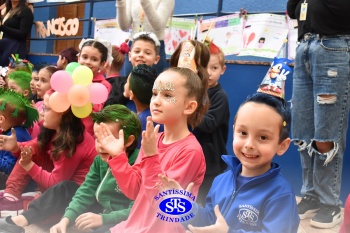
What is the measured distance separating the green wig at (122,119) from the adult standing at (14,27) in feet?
10.3

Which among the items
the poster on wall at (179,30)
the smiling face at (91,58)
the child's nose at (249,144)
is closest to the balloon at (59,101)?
the smiling face at (91,58)

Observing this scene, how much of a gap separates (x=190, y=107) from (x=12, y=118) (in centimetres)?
116

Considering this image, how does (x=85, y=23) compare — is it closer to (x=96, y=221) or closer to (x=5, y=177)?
(x=5, y=177)

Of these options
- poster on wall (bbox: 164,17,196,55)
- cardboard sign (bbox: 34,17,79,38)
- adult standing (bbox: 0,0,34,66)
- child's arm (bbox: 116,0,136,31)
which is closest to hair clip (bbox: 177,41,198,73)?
child's arm (bbox: 116,0,136,31)

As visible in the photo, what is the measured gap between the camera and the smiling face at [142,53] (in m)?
2.38

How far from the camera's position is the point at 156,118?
1421 mm

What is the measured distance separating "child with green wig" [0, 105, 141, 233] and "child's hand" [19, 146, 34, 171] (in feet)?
0.62

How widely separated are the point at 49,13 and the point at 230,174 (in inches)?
186

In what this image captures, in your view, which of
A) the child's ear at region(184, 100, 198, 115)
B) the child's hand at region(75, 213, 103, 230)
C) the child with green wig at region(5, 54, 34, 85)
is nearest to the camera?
the child's ear at region(184, 100, 198, 115)

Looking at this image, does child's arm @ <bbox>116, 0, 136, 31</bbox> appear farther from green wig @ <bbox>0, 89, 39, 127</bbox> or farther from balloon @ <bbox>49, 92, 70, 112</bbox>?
balloon @ <bbox>49, 92, 70, 112</bbox>

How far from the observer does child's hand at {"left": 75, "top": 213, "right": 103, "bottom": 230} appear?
164 cm

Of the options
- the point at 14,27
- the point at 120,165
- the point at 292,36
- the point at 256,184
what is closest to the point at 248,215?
the point at 256,184

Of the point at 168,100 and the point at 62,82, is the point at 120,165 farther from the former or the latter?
the point at 62,82

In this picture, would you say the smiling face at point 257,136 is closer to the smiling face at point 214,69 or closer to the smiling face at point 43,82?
the smiling face at point 214,69
